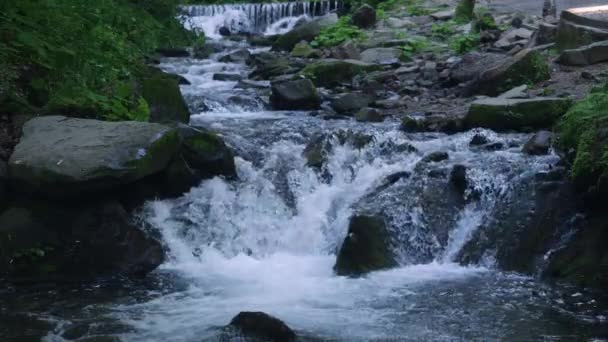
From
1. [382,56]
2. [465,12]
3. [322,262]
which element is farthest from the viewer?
[465,12]

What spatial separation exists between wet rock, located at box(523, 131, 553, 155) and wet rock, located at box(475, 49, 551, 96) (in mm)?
3014

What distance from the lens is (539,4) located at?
21.4 meters

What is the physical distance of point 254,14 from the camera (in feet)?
85.2

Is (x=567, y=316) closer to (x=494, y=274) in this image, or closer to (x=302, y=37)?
(x=494, y=274)

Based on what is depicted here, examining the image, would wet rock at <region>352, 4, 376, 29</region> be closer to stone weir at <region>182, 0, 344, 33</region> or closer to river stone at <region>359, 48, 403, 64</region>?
stone weir at <region>182, 0, 344, 33</region>

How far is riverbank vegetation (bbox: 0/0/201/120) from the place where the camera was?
8.83 metres

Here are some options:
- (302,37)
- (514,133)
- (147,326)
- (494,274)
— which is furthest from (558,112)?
(302,37)

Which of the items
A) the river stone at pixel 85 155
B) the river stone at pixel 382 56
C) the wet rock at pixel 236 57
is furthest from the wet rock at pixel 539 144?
the wet rock at pixel 236 57

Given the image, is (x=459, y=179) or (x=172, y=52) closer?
(x=459, y=179)

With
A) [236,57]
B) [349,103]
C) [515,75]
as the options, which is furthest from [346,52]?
[515,75]

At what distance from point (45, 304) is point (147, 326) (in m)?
1.12

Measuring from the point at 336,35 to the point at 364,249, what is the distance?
12648 mm

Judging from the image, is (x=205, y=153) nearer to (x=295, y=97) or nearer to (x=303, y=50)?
(x=295, y=97)

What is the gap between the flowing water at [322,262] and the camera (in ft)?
22.0
